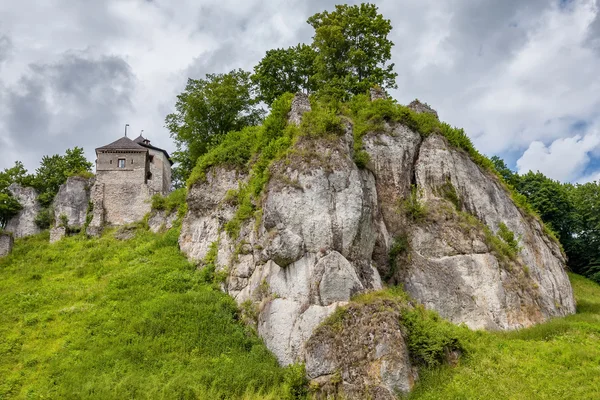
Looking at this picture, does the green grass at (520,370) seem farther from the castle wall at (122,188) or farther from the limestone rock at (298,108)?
Result: the castle wall at (122,188)

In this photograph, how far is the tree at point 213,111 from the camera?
3362 centimetres

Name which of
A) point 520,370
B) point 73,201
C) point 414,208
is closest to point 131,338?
point 414,208

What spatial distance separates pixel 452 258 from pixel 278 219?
7524 mm

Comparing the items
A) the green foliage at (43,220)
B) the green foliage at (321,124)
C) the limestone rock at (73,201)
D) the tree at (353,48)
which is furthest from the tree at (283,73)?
the green foliage at (43,220)

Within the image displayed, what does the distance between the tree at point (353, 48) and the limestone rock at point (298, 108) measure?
7041 millimetres

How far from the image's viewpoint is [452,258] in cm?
2003

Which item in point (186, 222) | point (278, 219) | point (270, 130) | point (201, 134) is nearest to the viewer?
point (278, 219)

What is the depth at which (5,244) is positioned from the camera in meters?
30.4

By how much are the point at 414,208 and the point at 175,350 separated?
460 inches

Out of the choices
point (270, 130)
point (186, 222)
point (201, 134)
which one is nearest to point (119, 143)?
point (201, 134)

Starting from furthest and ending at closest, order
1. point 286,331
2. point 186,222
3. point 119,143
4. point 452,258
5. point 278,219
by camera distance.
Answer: point 119,143, point 186,222, point 452,258, point 278,219, point 286,331

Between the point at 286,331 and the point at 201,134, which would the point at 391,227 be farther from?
the point at 201,134

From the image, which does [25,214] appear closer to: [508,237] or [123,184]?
[123,184]

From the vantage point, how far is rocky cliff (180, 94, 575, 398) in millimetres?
16844
